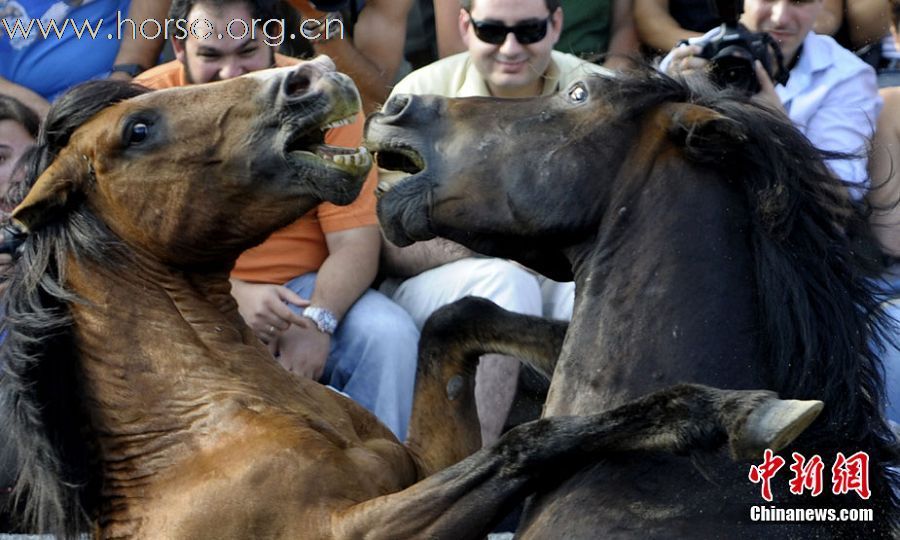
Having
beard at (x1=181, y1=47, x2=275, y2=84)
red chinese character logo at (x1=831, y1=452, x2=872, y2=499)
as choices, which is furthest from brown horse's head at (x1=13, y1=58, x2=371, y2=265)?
beard at (x1=181, y1=47, x2=275, y2=84)

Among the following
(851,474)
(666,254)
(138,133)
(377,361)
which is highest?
(138,133)

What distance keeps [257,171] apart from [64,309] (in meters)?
0.69

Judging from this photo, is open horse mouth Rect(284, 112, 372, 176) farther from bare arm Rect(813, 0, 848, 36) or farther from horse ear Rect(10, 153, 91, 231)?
bare arm Rect(813, 0, 848, 36)

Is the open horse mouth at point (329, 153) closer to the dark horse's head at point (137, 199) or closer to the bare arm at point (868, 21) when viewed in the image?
the dark horse's head at point (137, 199)

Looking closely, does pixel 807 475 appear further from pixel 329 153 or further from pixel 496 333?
pixel 329 153

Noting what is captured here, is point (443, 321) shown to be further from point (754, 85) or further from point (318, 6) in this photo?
point (318, 6)

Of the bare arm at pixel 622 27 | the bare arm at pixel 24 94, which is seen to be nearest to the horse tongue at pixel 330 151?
the bare arm at pixel 24 94

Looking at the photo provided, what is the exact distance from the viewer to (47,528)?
4.22 metres

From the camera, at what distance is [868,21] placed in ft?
24.6

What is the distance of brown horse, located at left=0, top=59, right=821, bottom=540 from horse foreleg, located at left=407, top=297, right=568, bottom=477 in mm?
150

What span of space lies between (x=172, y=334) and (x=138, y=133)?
602mm

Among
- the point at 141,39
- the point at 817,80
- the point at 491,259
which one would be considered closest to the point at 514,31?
the point at 491,259

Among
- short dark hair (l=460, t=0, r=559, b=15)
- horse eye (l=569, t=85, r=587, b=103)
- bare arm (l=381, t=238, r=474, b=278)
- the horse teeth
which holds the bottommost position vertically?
bare arm (l=381, t=238, r=474, b=278)

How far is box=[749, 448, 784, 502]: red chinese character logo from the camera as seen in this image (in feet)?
11.8
